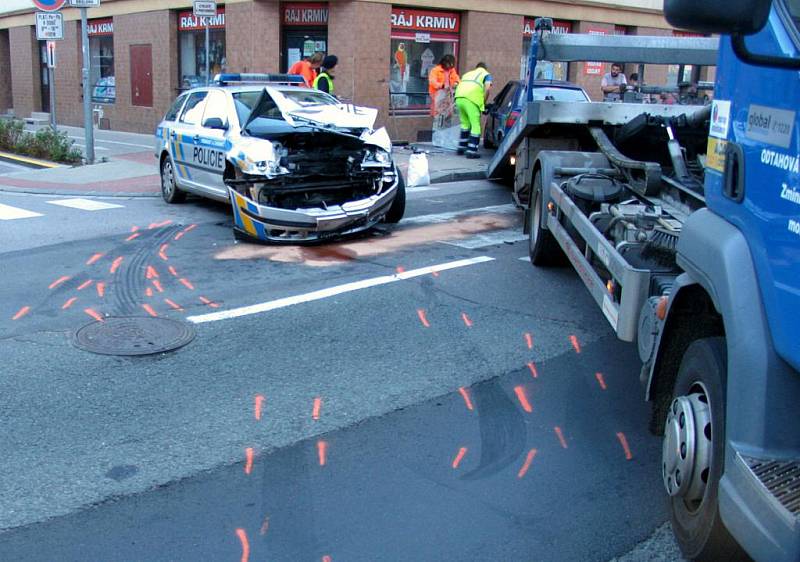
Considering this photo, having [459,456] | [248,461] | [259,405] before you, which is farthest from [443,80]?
[248,461]

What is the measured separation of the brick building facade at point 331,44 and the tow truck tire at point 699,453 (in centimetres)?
1732

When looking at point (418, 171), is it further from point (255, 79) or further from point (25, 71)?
point (25, 71)

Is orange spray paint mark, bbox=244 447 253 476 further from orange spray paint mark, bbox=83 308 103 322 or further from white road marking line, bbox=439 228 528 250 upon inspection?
white road marking line, bbox=439 228 528 250

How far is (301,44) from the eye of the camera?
20.7m

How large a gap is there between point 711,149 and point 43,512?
3.34 metres

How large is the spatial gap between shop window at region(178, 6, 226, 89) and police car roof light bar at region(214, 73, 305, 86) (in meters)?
9.82

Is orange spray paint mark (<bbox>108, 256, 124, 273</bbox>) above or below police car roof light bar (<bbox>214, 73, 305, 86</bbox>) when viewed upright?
below

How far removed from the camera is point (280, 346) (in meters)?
6.14

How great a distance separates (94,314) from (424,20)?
16136mm

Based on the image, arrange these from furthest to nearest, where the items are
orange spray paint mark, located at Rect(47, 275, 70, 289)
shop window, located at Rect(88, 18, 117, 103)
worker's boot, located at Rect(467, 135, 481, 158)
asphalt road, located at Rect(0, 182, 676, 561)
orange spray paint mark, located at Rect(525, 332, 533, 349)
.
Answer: shop window, located at Rect(88, 18, 117, 103) < worker's boot, located at Rect(467, 135, 481, 158) < orange spray paint mark, located at Rect(47, 275, 70, 289) < orange spray paint mark, located at Rect(525, 332, 533, 349) < asphalt road, located at Rect(0, 182, 676, 561)

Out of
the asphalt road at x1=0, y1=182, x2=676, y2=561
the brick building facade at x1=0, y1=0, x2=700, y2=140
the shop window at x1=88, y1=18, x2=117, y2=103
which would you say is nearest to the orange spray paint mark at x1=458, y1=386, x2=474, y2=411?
the asphalt road at x1=0, y1=182, x2=676, y2=561

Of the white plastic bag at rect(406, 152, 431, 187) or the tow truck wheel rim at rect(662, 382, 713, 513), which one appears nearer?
the tow truck wheel rim at rect(662, 382, 713, 513)

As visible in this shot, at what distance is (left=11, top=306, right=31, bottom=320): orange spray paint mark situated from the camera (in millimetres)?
6684

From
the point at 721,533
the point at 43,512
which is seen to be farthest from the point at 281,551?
the point at 721,533
